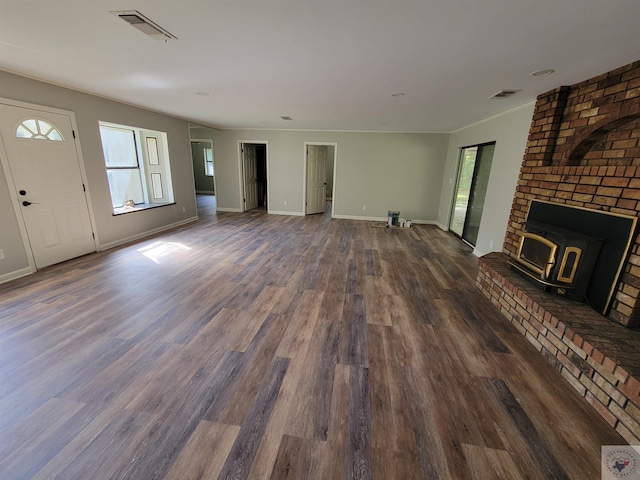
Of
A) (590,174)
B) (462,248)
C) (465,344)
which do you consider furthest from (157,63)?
(462,248)

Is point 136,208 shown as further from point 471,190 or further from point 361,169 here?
point 471,190

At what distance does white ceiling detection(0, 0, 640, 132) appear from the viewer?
162 centimetres

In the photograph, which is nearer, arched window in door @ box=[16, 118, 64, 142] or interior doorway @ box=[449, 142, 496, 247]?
arched window in door @ box=[16, 118, 64, 142]

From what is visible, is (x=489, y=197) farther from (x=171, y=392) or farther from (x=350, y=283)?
(x=171, y=392)

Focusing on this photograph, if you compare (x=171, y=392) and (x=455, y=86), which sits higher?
(x=455, y=86)

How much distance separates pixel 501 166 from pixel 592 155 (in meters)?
1.51

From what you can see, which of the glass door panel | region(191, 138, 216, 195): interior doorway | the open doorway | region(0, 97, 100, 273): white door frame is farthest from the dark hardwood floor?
region(191, 138, 216, 195): interior doorway

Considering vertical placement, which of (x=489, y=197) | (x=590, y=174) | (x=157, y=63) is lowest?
(x=489, y=197)

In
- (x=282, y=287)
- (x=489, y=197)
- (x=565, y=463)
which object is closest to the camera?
(x=565, y=463)

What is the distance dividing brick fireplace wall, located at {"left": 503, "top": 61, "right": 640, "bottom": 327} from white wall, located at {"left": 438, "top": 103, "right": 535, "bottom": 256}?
287 mm

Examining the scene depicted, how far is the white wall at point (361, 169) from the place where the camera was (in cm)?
673

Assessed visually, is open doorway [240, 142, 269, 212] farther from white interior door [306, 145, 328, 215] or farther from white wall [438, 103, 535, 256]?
white wall [438, 103, 535, 256]

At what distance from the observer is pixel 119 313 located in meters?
2.55

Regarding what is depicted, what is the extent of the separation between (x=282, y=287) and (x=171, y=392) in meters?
1.65
